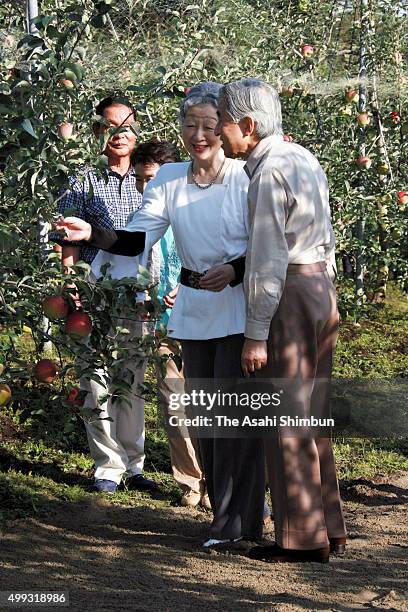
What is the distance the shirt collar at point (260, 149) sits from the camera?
3623 mm

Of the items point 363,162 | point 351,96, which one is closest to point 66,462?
point 363,162

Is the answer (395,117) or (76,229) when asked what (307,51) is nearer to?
(395,117)

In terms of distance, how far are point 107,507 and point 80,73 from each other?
2082 millimetres

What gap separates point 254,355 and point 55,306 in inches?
27.7

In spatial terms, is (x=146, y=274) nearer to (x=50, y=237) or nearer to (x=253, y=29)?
(x=50, y=237)

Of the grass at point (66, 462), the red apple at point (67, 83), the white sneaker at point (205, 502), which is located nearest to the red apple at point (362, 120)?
the grass at point (66, 462)

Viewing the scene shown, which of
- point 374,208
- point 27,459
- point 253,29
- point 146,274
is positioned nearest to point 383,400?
point 374,208

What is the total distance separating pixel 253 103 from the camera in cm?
361

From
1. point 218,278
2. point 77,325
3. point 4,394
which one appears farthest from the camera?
point 218,278

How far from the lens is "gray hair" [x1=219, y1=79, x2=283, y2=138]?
360 cm

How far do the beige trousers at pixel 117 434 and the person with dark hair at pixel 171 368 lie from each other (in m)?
0.14

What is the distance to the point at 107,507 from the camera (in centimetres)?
456

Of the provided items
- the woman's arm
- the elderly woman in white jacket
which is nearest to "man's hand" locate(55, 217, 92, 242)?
the woman's arm

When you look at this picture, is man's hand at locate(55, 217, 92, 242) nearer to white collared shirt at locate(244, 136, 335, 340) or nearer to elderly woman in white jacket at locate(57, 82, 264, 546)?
elderly woman in white jacket at locate(57, 82, 264, 546)
